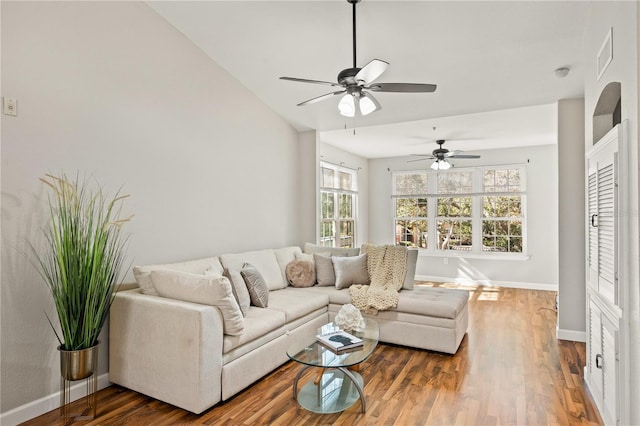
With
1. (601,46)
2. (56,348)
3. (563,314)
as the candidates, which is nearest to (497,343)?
(563,314)

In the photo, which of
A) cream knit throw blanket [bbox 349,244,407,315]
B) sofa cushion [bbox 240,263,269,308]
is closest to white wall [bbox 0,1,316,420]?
sofa cushion [bbox 240,263,269,308]

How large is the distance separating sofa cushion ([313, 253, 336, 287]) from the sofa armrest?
6.62ft

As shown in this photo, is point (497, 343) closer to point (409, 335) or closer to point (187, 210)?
point (409, 335)

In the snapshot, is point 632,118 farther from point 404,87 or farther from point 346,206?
point 346,206

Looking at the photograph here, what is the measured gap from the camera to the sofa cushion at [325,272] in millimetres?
4434

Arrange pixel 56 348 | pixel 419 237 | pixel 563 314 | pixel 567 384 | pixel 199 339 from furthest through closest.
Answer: pixel 419 237 < pixel 563 314 < pixel 567 384 < pixel 56 348 < pixel 199 339

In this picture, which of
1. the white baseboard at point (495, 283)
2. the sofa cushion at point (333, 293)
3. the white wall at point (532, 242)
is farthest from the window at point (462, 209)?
the sofa cushion at point (333, 293)

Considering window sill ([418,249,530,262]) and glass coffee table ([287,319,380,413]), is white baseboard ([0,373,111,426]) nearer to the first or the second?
glass coffee table ([287,319,380,413])

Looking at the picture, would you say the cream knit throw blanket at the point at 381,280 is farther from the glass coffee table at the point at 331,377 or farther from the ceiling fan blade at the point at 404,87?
the ceiling fan blade at the point at 404,87

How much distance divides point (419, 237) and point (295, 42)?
523 centimetres

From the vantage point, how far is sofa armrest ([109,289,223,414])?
7.88 feet

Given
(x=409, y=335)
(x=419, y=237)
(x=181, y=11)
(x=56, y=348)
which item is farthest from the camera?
(x=419, y=237)

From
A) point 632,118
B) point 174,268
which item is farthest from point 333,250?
point 632,118

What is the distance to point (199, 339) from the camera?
2.39 metres
